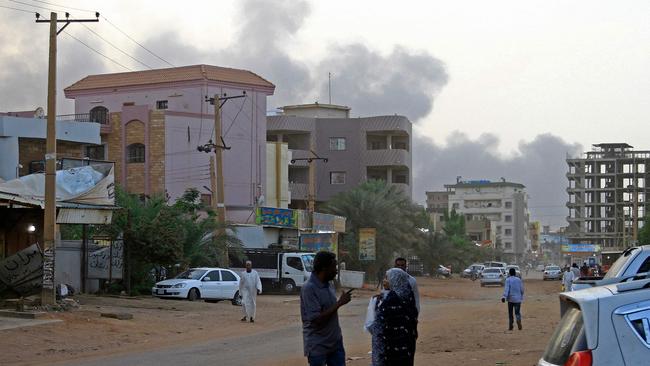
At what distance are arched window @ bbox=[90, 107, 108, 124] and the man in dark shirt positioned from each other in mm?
60092

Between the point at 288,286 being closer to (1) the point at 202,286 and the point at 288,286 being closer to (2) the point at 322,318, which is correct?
(1) the point at 202,286

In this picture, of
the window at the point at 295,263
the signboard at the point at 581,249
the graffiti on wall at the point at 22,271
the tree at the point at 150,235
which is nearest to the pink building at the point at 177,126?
the window at the point at 295,263

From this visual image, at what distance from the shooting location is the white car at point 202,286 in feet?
125

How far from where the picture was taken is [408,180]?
311ft

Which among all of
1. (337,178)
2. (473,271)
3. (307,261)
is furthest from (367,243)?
(473,271)

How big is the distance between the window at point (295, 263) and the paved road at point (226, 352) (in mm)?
23391

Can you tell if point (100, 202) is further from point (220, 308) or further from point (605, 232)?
point (605, 232)

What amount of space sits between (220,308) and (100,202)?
6615 millimetres

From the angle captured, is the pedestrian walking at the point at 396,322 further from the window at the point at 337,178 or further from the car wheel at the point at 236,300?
the window at the point at 337,178

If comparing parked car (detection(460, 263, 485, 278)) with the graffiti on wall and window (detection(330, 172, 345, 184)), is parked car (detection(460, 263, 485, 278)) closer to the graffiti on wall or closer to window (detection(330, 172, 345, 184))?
window (detection(330, 172, 345, 184))

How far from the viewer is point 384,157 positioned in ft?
299

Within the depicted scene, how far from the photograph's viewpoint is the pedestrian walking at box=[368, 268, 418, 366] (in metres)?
9.94

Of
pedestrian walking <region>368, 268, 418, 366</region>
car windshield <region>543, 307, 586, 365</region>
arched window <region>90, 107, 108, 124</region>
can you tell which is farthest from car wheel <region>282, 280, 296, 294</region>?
car windshield <region>543, 307, 586, 365</region>

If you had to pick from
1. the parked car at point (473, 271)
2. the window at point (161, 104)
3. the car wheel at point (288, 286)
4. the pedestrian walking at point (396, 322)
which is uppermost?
the window at point (161, 104)
